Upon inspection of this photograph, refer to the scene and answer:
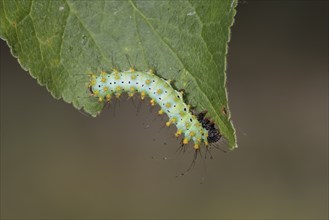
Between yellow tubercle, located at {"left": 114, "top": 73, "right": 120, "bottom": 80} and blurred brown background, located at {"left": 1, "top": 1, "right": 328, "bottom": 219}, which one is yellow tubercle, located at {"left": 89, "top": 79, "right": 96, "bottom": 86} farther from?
blurred brown background, located at {"left": 1, "top": 1, "right": 328, "bottom": 219}

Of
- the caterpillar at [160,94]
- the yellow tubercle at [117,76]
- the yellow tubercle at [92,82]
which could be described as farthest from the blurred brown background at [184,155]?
the yellow tubercle at [92,82]

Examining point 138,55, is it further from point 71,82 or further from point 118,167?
point 118,167

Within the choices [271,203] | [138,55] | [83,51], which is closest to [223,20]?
[138,55]

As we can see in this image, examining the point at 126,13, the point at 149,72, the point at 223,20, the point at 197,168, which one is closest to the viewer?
the point at 223,20

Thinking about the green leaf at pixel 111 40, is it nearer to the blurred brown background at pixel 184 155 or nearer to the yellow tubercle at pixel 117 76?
the yellow tubercle at pixel 117 76

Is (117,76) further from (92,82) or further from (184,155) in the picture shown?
(184,155)

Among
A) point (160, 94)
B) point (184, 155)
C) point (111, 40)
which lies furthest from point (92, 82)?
point (184, 155)

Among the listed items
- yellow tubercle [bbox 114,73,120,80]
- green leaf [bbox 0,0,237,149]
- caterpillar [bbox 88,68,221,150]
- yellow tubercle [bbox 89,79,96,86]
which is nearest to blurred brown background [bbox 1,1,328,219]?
caterpillar [bbox 88,68,221,150]
